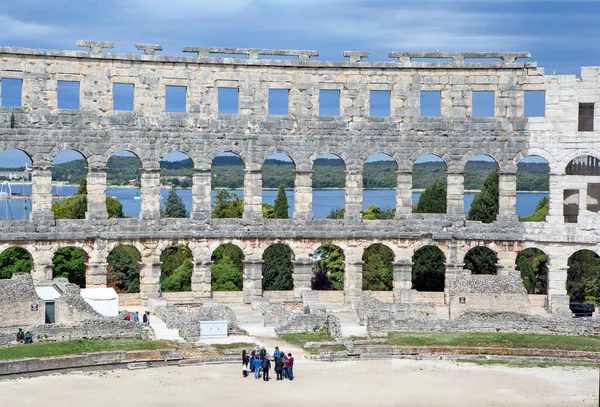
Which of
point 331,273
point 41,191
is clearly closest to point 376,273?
point 331,273

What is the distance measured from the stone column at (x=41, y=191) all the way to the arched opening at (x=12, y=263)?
990 centimetres

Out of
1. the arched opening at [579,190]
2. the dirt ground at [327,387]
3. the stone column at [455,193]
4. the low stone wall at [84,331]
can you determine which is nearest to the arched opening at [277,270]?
the stone column at [455,193]

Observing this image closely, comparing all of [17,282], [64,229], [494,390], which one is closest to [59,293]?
[17,282]

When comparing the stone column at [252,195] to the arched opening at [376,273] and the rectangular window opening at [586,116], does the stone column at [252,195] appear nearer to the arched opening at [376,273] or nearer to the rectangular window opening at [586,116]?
the arched opening at [376,273]

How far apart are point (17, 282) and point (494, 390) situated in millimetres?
18922

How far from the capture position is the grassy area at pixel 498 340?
42.6 meters

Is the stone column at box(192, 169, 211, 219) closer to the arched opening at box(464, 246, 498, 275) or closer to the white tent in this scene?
the white tent

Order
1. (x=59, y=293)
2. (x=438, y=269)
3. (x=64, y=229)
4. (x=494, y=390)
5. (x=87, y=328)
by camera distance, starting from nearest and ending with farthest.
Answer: (x=494, y=390), (x=87, y=328), (x=59, y=293), (x=64, y=229), (x=438, y=269)

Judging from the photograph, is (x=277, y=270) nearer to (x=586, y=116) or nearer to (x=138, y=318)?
(x=138, y=318)

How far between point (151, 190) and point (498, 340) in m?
18.1

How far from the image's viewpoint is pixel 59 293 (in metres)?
46.2

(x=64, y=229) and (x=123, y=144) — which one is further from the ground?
(x=123, y=144)

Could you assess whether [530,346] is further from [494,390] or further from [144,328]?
[144,328]

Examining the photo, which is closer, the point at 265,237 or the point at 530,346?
the point at 530,346
